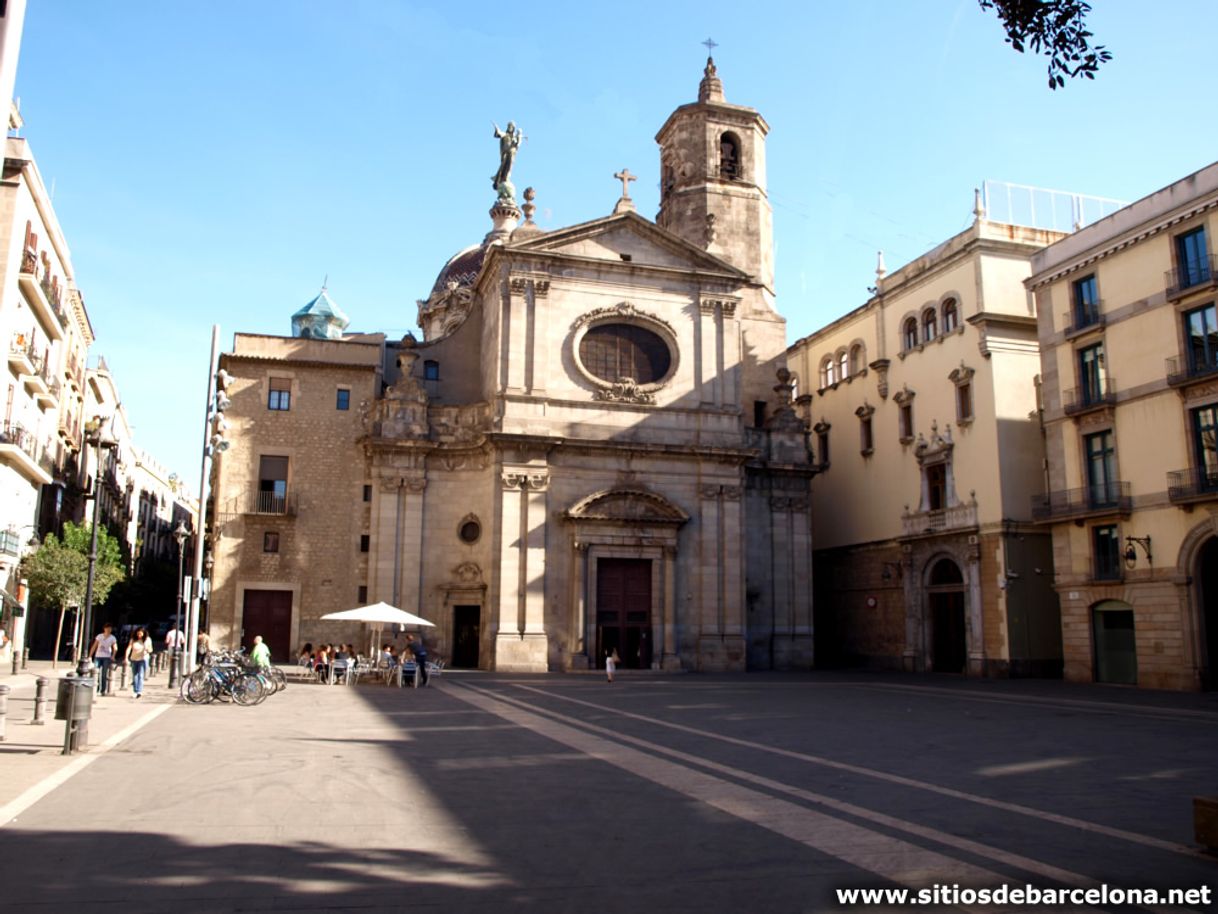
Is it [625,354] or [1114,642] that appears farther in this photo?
[625,354]

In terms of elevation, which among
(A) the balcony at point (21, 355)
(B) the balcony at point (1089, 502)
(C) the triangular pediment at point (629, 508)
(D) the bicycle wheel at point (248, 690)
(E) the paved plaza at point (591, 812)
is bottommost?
(E) the paved plaza at point (591, 812)

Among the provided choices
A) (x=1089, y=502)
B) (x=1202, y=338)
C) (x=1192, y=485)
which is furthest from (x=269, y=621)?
(x=1202, y=338)

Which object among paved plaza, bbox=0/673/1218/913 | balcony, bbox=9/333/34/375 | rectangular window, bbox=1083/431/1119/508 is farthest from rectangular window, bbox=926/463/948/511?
balcony, bbox=9/333/34/375

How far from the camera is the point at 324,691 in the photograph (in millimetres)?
27000

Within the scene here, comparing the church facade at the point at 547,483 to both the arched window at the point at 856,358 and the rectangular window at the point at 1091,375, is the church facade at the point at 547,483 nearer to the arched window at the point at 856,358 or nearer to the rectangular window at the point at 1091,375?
the arched window at the point at 856,358

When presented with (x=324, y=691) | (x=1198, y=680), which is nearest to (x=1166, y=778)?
(x=1198, y=680)

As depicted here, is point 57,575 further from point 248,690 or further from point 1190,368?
point 1190,368

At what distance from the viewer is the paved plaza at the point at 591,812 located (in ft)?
23.5

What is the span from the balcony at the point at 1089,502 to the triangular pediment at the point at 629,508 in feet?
42.7

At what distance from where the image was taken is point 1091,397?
32.3 m

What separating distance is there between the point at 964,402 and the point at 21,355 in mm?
32711

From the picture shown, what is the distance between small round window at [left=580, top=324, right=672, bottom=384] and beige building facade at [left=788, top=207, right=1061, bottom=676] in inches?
340

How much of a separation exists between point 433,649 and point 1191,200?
28321mm

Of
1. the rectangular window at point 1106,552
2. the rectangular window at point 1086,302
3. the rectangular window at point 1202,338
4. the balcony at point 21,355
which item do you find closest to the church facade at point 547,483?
the balcony at point 21,355
